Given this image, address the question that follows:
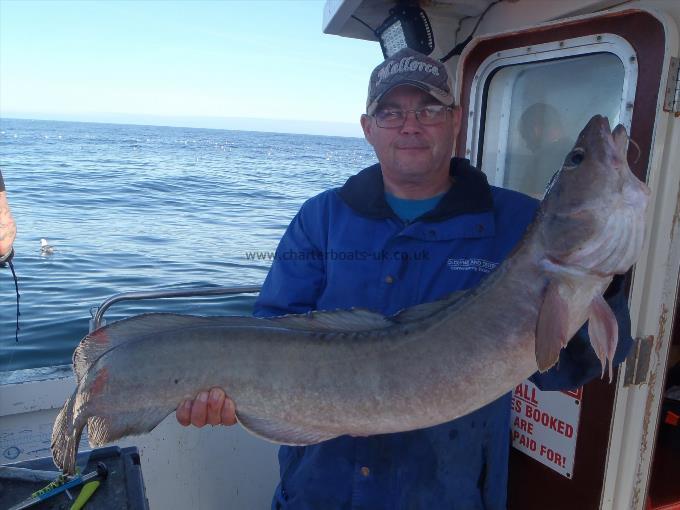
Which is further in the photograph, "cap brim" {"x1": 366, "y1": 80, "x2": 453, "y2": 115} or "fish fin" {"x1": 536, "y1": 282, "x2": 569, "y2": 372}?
"cap brim" {"x1": 366, "y1": 80, "x2": 453, "y2": 115}

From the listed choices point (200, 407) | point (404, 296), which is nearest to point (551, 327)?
point (404, 296)

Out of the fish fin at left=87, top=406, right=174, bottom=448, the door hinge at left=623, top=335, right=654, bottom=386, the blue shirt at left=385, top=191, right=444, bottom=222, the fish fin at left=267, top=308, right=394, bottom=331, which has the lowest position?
the fish fin at left=87, top=406, right=174, bottom=448

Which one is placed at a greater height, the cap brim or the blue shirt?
the cap brim

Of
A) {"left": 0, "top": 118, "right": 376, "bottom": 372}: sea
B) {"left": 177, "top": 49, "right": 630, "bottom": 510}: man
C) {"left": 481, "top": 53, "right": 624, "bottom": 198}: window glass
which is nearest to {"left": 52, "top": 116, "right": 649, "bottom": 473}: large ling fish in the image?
{"left": 177, "top": 49, "right": 630, "bottom": 510}: man

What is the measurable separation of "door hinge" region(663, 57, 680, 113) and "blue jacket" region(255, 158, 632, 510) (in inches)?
29.8

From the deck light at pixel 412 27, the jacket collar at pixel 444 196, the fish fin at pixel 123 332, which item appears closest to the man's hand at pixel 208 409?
the fish fin at pixel 123 332

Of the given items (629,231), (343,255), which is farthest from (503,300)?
(343,255)

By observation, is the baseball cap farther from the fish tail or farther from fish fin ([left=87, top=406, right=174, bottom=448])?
the fish tail

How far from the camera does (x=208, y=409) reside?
91.5 inches

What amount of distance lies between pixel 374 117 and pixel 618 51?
A: 134cm

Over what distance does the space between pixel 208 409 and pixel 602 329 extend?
5.23ft

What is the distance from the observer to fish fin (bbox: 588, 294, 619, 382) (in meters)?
2.03

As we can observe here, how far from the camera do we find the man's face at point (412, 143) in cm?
280

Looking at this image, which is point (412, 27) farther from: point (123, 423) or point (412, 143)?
point (123, 423)
